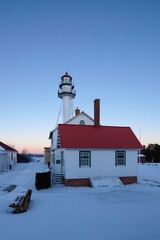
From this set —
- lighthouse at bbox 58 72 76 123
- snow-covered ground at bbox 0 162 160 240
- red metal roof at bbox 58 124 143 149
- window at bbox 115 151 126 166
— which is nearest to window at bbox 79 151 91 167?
red metal roof at bbox 58 124 143 149

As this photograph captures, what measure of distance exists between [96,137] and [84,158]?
2.68 metres

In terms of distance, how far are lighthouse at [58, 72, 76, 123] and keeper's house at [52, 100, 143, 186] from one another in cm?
1270

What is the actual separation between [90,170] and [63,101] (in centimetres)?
1814

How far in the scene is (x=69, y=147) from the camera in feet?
47.6

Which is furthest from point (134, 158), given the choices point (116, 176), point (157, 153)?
point (157, 153)

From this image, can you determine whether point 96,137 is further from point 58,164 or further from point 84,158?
point 58,164

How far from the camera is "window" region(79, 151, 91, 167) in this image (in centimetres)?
1500

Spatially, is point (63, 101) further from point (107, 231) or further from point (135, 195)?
point (107, 231)

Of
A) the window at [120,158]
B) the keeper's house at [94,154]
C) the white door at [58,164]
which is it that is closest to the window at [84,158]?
the keeper's house at [94,154]

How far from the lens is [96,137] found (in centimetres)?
1648

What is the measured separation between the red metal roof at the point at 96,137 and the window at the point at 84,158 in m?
0.73

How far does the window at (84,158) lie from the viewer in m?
15.0

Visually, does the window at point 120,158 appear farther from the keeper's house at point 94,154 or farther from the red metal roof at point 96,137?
the red metal roof at point 96,137

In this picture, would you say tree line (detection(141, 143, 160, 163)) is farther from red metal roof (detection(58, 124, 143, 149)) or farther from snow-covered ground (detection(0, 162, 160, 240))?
snow-covered ground (detection(0, 162, 160, 240))
